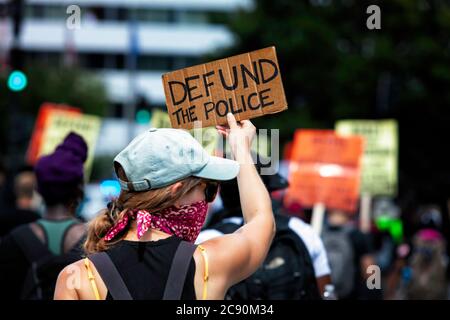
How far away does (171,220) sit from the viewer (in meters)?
3.10

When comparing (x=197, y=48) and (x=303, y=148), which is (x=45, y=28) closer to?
(x=197, y=48)

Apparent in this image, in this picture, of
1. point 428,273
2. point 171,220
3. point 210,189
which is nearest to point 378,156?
point 428,273

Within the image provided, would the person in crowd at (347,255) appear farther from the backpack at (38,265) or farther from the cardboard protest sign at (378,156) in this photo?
the backpack at (38,265)

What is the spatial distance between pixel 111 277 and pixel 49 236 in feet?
6.89

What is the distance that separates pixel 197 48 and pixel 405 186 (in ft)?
114

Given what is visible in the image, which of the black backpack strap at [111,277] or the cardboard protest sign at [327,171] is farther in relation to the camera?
the cardboard protest sign at [327,171]

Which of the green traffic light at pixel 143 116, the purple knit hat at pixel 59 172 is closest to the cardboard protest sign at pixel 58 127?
the purple knit hat at pixel 59 172

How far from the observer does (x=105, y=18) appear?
62.9 metres

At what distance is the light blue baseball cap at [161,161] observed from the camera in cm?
304

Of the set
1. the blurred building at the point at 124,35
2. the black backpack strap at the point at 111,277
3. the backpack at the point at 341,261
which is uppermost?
the blurred building at the point at 124,35

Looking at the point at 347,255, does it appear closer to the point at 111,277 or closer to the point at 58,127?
the point at 58,127

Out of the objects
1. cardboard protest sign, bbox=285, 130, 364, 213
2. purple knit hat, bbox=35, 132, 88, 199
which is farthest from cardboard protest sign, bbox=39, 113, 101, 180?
purple knit hat, bbox=35, 132, 88, 199

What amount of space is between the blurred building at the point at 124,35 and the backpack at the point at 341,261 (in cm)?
5297
